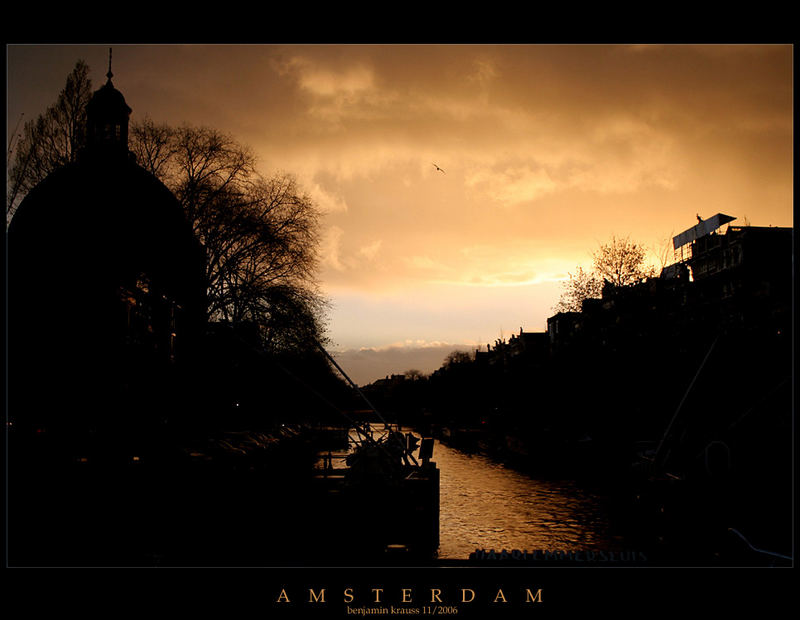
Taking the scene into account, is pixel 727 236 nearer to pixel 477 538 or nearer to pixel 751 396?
pixel 751 396

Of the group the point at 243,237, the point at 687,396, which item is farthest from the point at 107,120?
the point at 687,396

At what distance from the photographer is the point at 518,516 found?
2950 centimetres

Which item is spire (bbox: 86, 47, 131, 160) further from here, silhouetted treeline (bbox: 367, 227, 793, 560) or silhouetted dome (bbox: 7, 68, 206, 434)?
silhouetted treeline (bbox: 367, 227, 793, 560)

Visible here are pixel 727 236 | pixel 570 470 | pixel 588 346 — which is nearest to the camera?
pixel 570 470

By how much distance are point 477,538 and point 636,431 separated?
2748 cm

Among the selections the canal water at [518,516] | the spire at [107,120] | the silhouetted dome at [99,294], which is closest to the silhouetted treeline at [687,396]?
the canal water at [518,516]

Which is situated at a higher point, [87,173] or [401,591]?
[87,173]

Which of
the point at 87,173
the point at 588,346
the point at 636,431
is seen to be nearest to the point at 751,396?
the point at 636,431

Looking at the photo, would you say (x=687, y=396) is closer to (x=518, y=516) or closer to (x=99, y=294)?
(x=518, y=516)

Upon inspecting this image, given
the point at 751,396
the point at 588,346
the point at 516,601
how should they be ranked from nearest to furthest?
the point at 516,601 → the point at 751,396 → the point at 588,346

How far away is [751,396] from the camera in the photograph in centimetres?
3938

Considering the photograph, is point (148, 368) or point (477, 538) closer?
point (477, 538)

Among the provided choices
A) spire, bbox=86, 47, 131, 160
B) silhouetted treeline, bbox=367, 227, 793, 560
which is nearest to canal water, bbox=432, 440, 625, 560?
silhouetted treeline, bbox=367, 227, 793, 560

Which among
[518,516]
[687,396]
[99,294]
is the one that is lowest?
[518,516]
